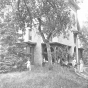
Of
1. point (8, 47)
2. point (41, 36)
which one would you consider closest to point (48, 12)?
point (41, 36)

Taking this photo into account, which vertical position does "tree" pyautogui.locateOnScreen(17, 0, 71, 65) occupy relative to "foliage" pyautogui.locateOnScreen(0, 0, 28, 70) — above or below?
above

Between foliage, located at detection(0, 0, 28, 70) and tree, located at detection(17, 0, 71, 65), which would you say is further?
foliage, located at detection(0, 0, 28, 70)

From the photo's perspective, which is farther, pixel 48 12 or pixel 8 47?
pixel 8 47

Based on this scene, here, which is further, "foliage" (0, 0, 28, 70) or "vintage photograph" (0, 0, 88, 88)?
"foliage" (0, 0, 28, 70)

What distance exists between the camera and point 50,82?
28.8 feet

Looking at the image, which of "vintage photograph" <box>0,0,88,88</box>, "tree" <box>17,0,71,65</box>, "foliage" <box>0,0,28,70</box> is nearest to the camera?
"vintage photograph" <box>0,0,88,88</box>

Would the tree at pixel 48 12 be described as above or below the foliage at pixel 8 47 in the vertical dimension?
Result: above

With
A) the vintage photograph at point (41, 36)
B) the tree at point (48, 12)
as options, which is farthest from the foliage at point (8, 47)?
the tree at point (48, 12)

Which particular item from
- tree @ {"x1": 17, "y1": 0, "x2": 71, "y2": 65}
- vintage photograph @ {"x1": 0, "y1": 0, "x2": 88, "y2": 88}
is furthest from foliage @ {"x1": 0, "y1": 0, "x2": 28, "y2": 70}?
tree @ {"x1": 17, "y1": 0, "x2": 71, "y2": 65}

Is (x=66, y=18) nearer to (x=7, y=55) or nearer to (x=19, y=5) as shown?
(x=19, y=5)

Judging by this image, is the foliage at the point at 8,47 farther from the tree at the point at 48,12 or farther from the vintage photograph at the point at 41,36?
the tree at the point at 48,12

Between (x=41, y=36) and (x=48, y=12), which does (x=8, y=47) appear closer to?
(x=41, y=36)

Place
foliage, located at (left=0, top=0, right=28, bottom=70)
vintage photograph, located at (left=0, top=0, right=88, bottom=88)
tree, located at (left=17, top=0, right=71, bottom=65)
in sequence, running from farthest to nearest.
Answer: foliage, located at (left=0, top=0, right=28, bottom=70) < tree, located at (left=17, top=0, right=71, bottom=65) < vintage photograph, located at (left=0, top=0, right=88, bottom=88)

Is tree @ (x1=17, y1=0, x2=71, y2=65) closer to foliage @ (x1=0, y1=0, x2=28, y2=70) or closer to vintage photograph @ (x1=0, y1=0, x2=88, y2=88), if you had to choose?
vintage photograph @ (x1=0, y1=0, x2=88, y2=88)
